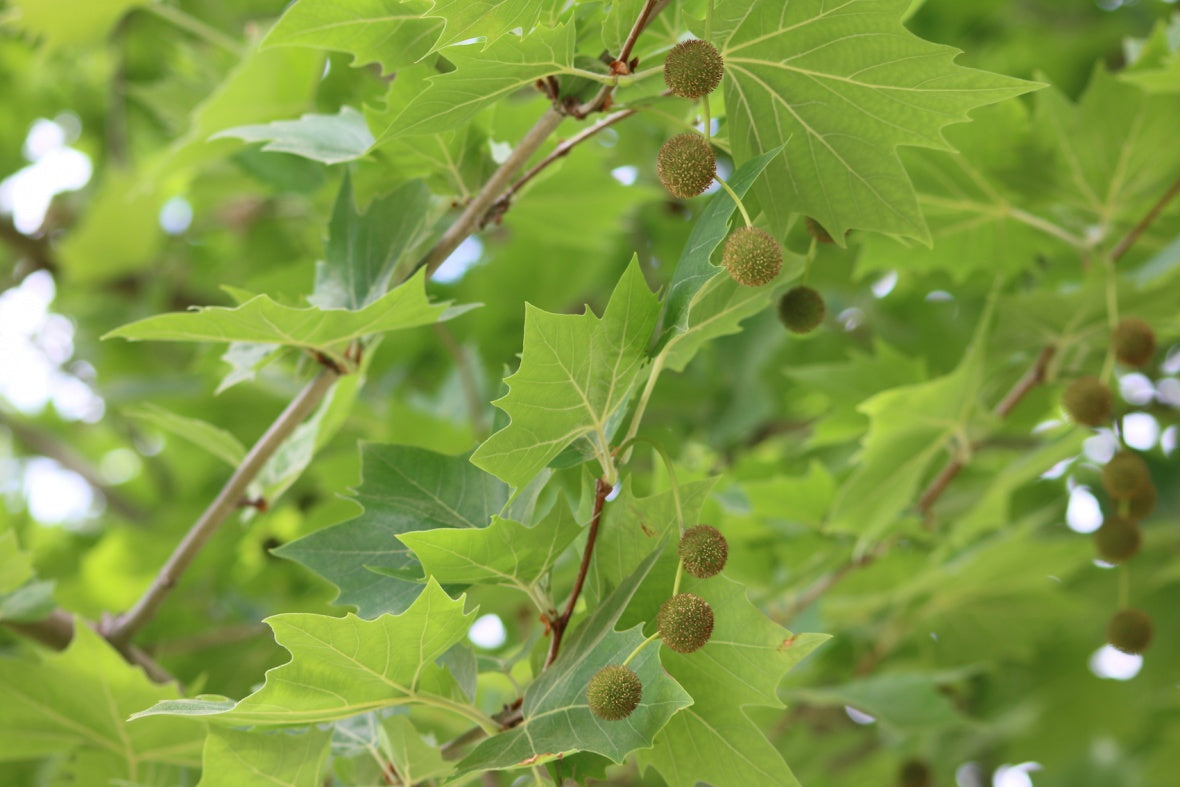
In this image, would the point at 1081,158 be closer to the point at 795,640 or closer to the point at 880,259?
the point at 880,259

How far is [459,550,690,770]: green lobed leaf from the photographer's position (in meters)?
1.38

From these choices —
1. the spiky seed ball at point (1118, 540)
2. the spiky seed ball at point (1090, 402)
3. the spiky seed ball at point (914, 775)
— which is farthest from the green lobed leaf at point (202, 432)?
the spiky seed ball at point (914, 775)

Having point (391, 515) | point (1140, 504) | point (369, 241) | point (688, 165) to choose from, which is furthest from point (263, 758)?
point (1140, 504)

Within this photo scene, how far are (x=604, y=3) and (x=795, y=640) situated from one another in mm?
888

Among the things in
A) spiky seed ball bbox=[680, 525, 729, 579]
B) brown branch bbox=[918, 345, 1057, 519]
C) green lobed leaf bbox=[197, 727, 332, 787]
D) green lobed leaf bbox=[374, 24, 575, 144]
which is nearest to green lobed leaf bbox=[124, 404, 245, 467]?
green lobed leaf bbox=[197, 727, 332, 787]

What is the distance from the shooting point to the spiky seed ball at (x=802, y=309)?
1.82m

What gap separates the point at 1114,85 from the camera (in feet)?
7.62

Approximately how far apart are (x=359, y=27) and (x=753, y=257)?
0.68m

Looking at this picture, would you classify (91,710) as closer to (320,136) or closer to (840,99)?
(320,136)

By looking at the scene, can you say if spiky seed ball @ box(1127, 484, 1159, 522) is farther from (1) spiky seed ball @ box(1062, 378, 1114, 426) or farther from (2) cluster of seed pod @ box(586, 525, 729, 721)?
(2) cluster of seed pod @ box(586, 525, 729, 721)

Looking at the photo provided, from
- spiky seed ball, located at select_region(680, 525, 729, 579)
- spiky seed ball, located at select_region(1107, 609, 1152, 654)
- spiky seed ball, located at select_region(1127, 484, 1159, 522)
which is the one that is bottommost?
spiky seed ball, located at select_region(1107, 609, 1152, 654)

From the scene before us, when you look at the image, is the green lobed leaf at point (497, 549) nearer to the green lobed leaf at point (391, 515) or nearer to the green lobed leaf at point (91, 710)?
the green lobed leaf at point (391, 515)

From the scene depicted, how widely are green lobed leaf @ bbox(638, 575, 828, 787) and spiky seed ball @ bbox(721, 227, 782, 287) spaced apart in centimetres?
39

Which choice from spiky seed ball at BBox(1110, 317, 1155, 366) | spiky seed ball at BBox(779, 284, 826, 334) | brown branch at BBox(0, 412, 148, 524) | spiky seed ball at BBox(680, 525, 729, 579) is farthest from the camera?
brown branch at BBox(0, 412, 148, 524)
